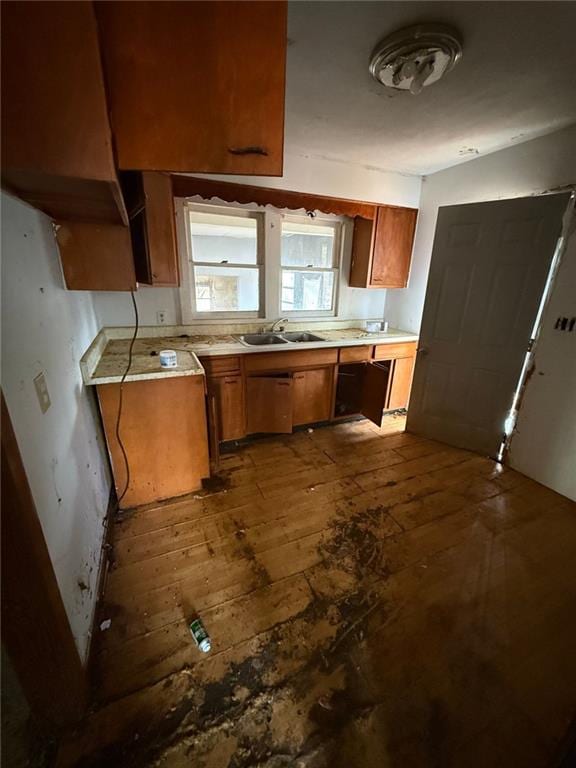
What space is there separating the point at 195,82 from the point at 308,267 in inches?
90.2

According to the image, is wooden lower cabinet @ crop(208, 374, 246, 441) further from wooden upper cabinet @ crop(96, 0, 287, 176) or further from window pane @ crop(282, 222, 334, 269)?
wooden upper cabinet @ crop(96, 0, 287, 176)

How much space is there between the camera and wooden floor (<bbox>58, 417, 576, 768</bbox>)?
0.99 metres

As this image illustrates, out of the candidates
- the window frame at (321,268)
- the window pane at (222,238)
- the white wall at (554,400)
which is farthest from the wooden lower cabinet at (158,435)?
the white wall at (554,400)

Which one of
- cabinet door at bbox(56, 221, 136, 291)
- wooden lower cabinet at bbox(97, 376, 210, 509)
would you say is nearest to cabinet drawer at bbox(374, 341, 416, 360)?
wooden lower cabinet at bbox(97, 376, 210, 509)

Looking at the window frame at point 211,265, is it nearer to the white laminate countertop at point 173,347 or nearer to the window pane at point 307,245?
the white laminate countertop at point 173,347

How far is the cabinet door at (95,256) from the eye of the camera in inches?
56.1

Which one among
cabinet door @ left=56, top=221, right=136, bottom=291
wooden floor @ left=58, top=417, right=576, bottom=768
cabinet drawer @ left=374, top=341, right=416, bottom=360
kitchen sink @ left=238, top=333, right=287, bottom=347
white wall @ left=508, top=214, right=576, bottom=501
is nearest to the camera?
wooden floor @ left=58, top=417, right=576, bottom=768

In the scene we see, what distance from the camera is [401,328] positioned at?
3324 mm

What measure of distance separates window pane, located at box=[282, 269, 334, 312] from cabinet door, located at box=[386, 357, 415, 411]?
95cm

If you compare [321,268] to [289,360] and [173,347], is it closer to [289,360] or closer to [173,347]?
[289,360]

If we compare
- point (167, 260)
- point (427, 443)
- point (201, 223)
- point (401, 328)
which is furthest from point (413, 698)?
point (201, 223)

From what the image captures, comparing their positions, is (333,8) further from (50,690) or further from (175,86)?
(50,690)

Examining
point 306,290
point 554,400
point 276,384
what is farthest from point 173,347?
point 554,400

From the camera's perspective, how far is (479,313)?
2.38 meters
